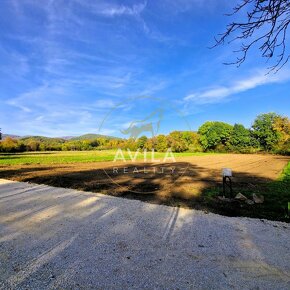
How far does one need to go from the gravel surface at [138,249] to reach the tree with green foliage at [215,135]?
7937cm

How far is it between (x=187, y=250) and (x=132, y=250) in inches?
41.1

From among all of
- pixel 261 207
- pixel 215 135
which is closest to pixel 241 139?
pixel 215 135

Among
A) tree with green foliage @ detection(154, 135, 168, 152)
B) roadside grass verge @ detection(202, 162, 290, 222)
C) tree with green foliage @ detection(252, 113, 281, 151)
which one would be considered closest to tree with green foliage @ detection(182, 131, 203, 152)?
tree with green foliage @ detection(252, 113, 281, 151)

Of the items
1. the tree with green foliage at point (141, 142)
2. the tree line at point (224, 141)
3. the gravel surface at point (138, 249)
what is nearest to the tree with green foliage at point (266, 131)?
the tree line at point (224, 141)

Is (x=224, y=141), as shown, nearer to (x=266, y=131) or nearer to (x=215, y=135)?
(x=215, y=135)

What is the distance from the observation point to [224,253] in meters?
4.07

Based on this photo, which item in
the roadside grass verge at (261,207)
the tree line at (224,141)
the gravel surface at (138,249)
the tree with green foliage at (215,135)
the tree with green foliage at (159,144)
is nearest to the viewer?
the gravel surface at (138,249)

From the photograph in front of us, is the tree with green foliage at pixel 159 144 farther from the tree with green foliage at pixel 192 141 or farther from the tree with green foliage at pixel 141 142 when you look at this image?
the tree with green foliage at pixel 192 141

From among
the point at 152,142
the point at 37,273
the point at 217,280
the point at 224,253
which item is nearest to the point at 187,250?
the point at 224,253

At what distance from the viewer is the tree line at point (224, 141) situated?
6433 cm

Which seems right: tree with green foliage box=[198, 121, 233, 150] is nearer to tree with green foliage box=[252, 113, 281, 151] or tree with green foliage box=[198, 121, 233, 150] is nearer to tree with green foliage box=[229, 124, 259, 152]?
tree with green foliage box=[229, 124, 259, 152]

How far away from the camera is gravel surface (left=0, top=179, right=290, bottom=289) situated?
3246mm

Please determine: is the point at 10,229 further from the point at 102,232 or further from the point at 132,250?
the point at 132,250

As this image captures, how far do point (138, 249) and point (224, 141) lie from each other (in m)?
85.1
